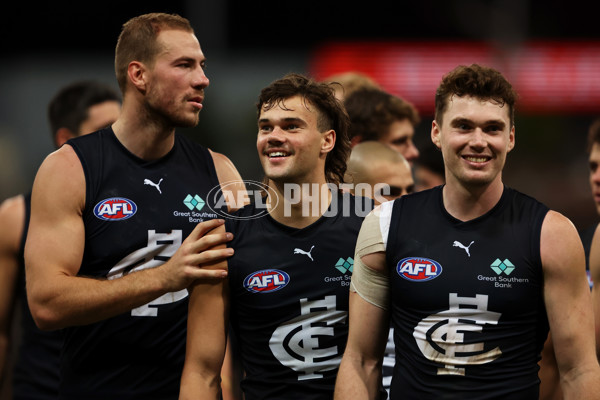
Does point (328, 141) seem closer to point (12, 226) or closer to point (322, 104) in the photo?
point (322, 104)

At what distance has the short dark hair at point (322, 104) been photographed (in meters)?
4.06

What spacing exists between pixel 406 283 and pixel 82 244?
1.55m

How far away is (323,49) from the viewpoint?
66.1 feet

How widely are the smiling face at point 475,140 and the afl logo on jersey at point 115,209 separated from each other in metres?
1.55

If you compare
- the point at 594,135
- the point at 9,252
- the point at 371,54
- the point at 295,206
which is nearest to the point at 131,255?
the point at 295,206

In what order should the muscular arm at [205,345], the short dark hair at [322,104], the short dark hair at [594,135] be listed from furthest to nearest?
the short dark hair at [594,135], the short dark hair at [322,104], the muscular arm at [205,345]

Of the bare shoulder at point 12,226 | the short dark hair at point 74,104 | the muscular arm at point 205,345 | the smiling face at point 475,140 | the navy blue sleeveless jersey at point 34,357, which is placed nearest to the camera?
the smiling face at point 475,140

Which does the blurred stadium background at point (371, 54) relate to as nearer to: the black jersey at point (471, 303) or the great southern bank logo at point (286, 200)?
the great southern bank logo at point (286, 200)

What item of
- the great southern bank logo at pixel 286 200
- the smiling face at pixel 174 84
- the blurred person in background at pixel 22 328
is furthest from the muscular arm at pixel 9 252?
the great southern bank logo at pixel 286 200

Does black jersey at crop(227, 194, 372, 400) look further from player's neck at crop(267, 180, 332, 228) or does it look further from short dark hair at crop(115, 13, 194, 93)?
short dark hair at crop(115, 13, 194, 93)

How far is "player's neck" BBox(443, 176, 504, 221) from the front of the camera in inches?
141

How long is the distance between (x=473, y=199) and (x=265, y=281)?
0.97 m

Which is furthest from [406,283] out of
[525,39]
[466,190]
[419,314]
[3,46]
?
[3,46]

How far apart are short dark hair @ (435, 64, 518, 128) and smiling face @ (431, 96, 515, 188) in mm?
26
